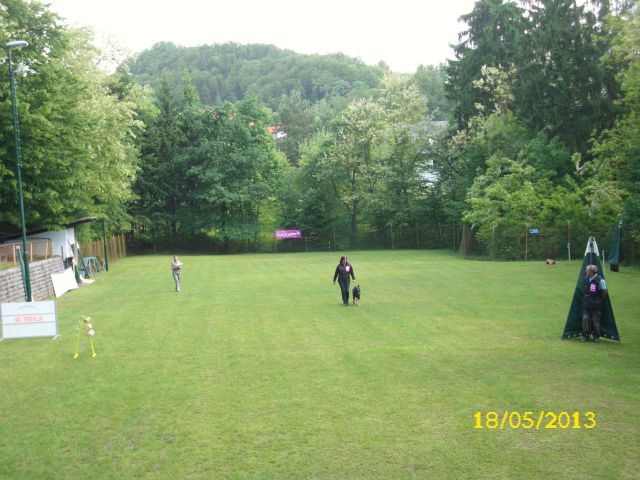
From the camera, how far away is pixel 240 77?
447 ft

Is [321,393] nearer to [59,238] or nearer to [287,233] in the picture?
[59,238]

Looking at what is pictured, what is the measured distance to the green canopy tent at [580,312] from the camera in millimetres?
14086

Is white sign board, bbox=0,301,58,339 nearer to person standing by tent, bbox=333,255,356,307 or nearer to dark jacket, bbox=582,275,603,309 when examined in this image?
person standing by tent, bbox=333,255,356,307

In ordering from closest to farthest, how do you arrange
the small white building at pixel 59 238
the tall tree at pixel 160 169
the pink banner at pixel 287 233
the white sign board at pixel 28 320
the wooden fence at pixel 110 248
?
the white sign board at pixel 28 320 < the small white building at pixel 59 238 < the wooden fence at pixel 110 248 < the tall tree at pixel 160 169 < the pink banner at pixel 287 233

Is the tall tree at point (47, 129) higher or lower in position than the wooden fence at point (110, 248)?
higher

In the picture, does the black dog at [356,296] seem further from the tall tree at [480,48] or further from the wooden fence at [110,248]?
the tall tree at [480,48]

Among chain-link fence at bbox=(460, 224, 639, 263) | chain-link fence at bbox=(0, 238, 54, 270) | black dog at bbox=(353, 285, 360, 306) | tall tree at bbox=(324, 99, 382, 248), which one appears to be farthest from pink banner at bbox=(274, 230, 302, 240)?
black dog at bbox=(353, 285, 360, 306)

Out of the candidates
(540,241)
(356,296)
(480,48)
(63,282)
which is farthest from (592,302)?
(480,48)

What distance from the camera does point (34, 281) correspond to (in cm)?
2539

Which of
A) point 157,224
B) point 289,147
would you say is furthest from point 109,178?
point 289,147
